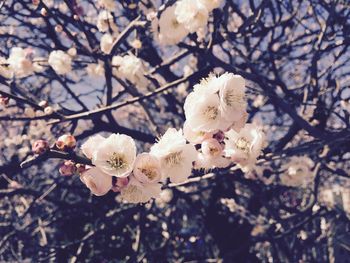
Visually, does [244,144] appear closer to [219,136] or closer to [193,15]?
[219,136]

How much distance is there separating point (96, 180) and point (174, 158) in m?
0.35

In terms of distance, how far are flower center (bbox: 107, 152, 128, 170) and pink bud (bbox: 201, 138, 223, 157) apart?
326mm

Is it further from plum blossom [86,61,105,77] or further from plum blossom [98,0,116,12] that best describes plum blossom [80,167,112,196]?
plum blossom [86,61,105,77]

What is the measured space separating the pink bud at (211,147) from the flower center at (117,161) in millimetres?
326

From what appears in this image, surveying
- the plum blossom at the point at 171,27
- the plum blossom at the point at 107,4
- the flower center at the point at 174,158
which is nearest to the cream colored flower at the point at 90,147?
the flower center at the point at 174,158

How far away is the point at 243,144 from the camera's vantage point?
182 cm

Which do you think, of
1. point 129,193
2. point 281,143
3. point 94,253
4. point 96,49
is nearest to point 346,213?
point 281,143

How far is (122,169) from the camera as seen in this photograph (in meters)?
1.51

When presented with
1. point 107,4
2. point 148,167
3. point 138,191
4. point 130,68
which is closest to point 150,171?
point 148,167

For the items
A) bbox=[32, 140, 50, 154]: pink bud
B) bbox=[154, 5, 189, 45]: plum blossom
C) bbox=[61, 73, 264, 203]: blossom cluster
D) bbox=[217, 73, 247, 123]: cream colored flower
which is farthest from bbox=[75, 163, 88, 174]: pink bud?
bbox=[154, 5, 189, 45]: plum blossom

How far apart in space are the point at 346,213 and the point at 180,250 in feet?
10.8

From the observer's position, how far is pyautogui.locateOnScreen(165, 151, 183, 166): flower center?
5.37ft

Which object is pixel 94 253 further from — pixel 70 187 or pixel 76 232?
pixel 70 187

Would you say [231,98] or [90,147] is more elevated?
[231,98]
